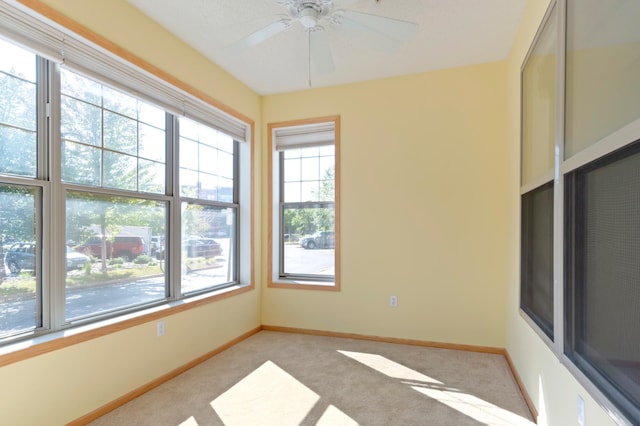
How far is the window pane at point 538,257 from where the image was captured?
6.44ft

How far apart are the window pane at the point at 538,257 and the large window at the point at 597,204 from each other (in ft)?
0.08

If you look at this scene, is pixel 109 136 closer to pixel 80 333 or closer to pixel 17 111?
pixel 17 111

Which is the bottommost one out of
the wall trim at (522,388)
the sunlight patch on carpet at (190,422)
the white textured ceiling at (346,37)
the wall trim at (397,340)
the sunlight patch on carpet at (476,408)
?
the wall trim at (397,340)

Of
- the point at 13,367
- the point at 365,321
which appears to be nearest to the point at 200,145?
the point at 13,367

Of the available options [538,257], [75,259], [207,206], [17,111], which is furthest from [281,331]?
[17,111]

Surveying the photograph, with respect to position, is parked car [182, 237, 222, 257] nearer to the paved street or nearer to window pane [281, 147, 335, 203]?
the paved street

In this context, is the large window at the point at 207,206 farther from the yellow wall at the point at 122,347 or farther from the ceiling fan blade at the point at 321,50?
the ceiling fan blade at the point at 321,50

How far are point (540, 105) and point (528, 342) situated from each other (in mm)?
1605

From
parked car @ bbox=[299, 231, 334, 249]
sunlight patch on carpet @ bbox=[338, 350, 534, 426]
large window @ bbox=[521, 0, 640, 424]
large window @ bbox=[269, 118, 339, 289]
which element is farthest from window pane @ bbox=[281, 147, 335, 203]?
large window @ bbox=[521, 0, 640, 424]

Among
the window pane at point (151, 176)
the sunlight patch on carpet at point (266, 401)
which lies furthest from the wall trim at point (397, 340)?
the window pane at point (151, 176)

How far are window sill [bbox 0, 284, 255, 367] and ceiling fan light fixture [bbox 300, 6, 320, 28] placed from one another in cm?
235

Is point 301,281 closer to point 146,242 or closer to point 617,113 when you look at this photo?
point 146,242

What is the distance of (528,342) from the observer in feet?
8.00

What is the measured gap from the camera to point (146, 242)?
2816 mm
